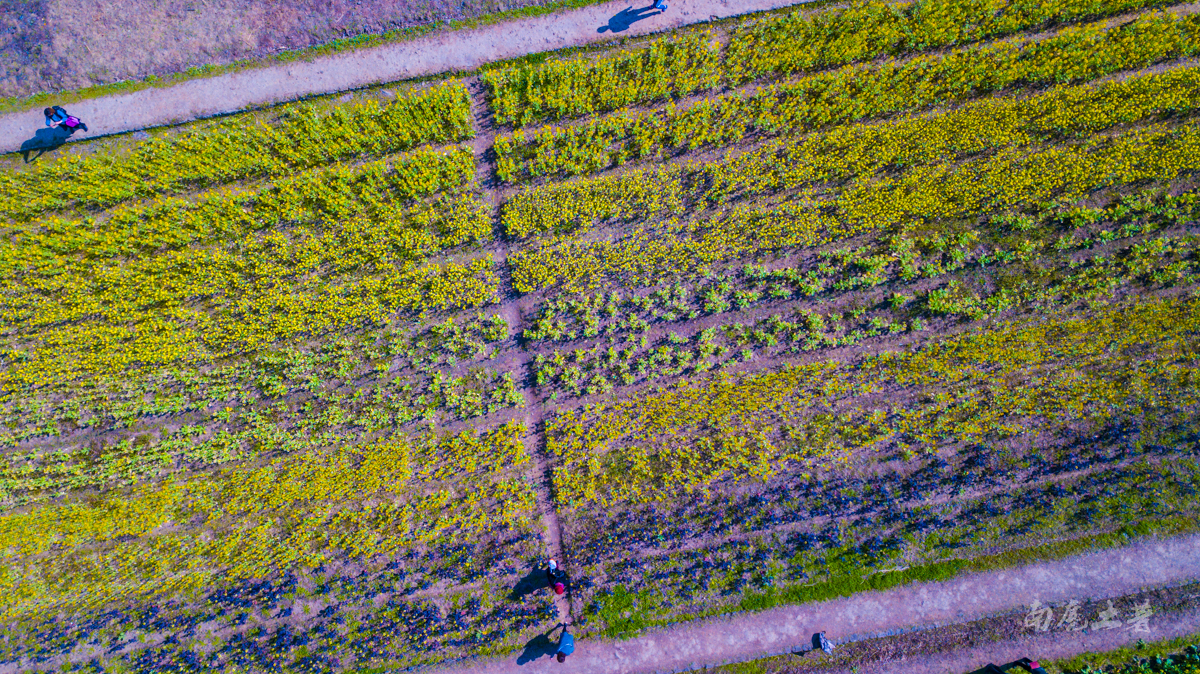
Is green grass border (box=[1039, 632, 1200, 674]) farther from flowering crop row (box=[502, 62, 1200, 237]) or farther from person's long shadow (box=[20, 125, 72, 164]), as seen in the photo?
person's long shadow (box=[20, 125, 72, 164])

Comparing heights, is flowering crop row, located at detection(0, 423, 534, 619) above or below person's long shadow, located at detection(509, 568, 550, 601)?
above

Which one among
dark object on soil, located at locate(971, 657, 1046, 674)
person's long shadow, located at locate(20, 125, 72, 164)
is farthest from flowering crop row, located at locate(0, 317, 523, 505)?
dark object on soil, located at locate(971, 657, 1046, 674)

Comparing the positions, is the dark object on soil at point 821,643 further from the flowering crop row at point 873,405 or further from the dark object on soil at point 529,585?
the dark object on soil at point 529,585

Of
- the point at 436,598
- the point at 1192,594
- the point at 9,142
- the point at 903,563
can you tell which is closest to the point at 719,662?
the point at 903,563

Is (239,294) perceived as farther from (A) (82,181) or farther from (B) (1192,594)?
(B) (1192,594)

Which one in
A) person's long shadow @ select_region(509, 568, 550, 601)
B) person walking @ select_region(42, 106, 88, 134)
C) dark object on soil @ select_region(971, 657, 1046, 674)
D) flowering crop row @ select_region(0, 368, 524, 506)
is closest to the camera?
dark object on soil @ select_region(971, 657, 1046, 674)
